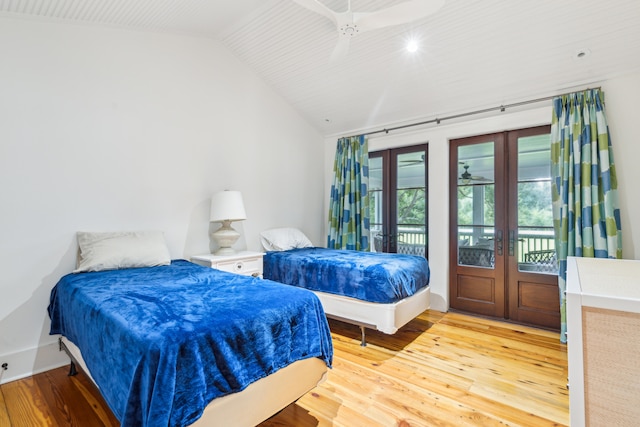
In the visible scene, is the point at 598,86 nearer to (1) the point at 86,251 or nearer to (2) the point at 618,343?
(2) the point at 618,343

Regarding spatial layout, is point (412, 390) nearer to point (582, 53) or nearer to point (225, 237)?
point (225, 237)

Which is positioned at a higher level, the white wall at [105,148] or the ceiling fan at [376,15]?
the ceiling fan at [376,15]

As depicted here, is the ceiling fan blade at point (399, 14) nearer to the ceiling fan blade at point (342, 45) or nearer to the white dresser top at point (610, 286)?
the ceiling fan blade at point (342, 45)

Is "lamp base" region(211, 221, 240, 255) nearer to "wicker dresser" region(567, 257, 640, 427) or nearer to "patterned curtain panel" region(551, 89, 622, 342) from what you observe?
"wicker dresser" region(567, 257, 640, 427)

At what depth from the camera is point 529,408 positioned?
195 cm

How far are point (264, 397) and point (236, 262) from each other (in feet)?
5.94

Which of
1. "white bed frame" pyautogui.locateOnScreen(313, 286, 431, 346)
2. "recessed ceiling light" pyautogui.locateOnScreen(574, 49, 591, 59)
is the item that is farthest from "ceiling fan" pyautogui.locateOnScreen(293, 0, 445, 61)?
"white bed frame" pyautogui.locateOnScreen(313, 286, 431, 346)

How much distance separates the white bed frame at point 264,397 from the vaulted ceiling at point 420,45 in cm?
284

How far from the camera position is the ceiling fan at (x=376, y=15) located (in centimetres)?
194

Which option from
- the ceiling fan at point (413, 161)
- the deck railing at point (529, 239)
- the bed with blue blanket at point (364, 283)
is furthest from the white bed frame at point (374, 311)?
the ceiling fan at point (413, 161)

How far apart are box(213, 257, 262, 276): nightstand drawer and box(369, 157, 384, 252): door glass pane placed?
180 centimetres

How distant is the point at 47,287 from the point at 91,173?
97 cm

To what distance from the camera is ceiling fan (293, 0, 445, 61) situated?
194cm

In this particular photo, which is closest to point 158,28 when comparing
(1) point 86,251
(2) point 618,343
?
(1) point 86,251
